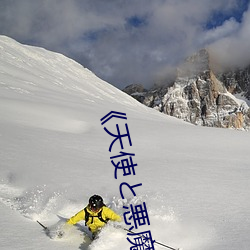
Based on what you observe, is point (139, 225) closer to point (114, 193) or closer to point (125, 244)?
point (125, 244)

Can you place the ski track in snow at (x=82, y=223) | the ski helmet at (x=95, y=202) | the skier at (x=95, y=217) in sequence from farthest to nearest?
the skier at (x=95, y=217) → the ski helmet at (x=95, y=202) → the ski track in snow at (x=82, y=223)

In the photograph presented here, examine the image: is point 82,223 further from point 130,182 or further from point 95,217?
point 130,182

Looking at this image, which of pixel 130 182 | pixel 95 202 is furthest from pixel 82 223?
pixel 130 182

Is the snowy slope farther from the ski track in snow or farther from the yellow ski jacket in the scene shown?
the yellow ski jacket

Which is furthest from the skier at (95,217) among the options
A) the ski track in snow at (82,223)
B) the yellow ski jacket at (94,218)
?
the ski track in snow at (82,223)

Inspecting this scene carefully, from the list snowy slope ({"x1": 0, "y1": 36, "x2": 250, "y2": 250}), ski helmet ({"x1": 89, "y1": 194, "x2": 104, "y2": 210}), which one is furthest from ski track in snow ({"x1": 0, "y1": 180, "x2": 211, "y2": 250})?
ski helmet ({"x1": 89, "y1": 194, "x2": 104, "y2": 210})

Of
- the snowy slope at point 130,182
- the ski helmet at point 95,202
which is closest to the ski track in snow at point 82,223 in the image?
the snowy slope at point 130,182

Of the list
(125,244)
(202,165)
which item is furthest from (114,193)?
(202,165)

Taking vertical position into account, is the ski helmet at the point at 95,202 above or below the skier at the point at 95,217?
above

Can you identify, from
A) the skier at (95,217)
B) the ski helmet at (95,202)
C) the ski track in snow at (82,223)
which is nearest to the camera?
the ski track in snow at (82,223)

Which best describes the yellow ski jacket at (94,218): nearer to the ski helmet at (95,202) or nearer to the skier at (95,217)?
the skier at (95,217)

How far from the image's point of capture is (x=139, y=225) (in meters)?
5.98

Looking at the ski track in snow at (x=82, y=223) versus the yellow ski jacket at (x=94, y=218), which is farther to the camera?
the yellow ski jacket at (x=94, y=218)

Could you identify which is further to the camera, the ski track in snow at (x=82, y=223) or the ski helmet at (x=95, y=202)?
the ski helmet at (x=95, y=202)
